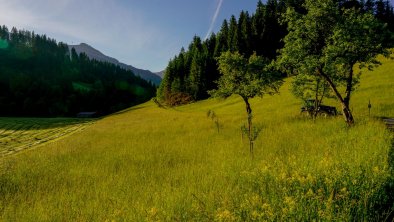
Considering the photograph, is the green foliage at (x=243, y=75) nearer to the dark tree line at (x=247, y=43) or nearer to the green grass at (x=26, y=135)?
the green grass at (x=26, y=135)

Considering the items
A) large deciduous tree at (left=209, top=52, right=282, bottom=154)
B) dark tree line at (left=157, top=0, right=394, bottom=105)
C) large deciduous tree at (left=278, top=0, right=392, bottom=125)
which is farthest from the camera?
dark tree line at (left=157, top=0, right=394, bottom=105)

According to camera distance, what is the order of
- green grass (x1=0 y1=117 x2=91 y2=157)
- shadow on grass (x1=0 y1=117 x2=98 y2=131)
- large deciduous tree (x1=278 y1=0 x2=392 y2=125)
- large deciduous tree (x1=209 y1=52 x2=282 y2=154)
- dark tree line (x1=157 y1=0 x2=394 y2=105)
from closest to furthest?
large deciduous tree (x1=278 y1=0 x2=392 y2=125)
large deciduous tree (x1=209 y1=52 x2=282 y2=154)
green grass (x1=0 y1=117 x2=91 y2=157)
shadow on grass (x1=0 y1=117 x2=98 y2=131)
dark tree line (x1=157 y1=0 x2=394 y2=105)

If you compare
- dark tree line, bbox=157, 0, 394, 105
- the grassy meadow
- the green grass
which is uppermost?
dark tree line, bbox=157, 0, 394, 105

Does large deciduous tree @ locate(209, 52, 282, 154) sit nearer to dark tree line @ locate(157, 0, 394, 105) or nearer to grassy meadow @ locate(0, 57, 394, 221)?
grassy meadow @ locate(0, 57, 394, 221)

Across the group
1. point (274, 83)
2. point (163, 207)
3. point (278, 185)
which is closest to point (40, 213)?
point (163, 207)

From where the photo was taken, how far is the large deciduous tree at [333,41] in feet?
57.9

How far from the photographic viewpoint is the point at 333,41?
18.8 metres

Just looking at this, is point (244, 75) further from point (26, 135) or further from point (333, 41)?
point (26, 135)

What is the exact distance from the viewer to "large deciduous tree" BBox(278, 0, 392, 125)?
1766cm

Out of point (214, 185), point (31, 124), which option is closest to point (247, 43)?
point (31, 124)

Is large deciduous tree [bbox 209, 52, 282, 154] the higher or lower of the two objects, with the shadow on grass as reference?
higher

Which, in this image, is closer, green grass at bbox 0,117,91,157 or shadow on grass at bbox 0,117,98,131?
green grass at bbox 0,117,91,157

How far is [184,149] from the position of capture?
17.1m

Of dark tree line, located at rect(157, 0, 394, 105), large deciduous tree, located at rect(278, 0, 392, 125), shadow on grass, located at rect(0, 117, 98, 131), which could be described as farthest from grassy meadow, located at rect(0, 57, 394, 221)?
dark tree line, located at rect(157, 0, 394, 105)
